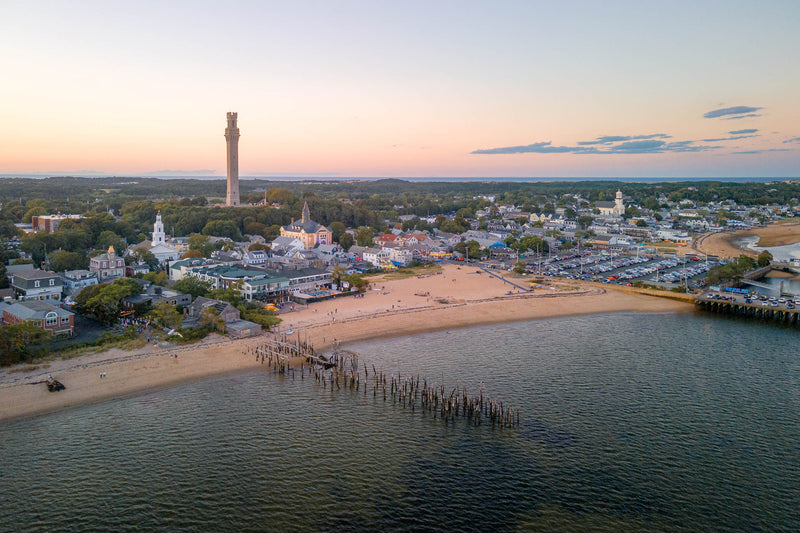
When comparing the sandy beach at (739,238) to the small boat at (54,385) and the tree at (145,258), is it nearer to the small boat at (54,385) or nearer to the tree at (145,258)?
the tree at (145,258)

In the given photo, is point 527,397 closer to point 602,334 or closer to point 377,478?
point 377,478

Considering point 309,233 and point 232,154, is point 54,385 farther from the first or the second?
point 232,154

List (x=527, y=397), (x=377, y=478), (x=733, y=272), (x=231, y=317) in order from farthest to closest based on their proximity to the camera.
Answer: (x=733, y=272)
(x=231, y=317)
(x=527, y=397)
(x=377, y=478)

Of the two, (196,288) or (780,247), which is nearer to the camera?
(196,288)

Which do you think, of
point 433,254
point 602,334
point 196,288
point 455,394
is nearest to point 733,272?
point 602,334

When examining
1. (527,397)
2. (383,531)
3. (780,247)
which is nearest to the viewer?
(383,531)

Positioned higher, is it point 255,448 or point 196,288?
point 196,288

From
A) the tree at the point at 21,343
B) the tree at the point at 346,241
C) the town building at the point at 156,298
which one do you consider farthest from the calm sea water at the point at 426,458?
the tree at the point at 346,241
